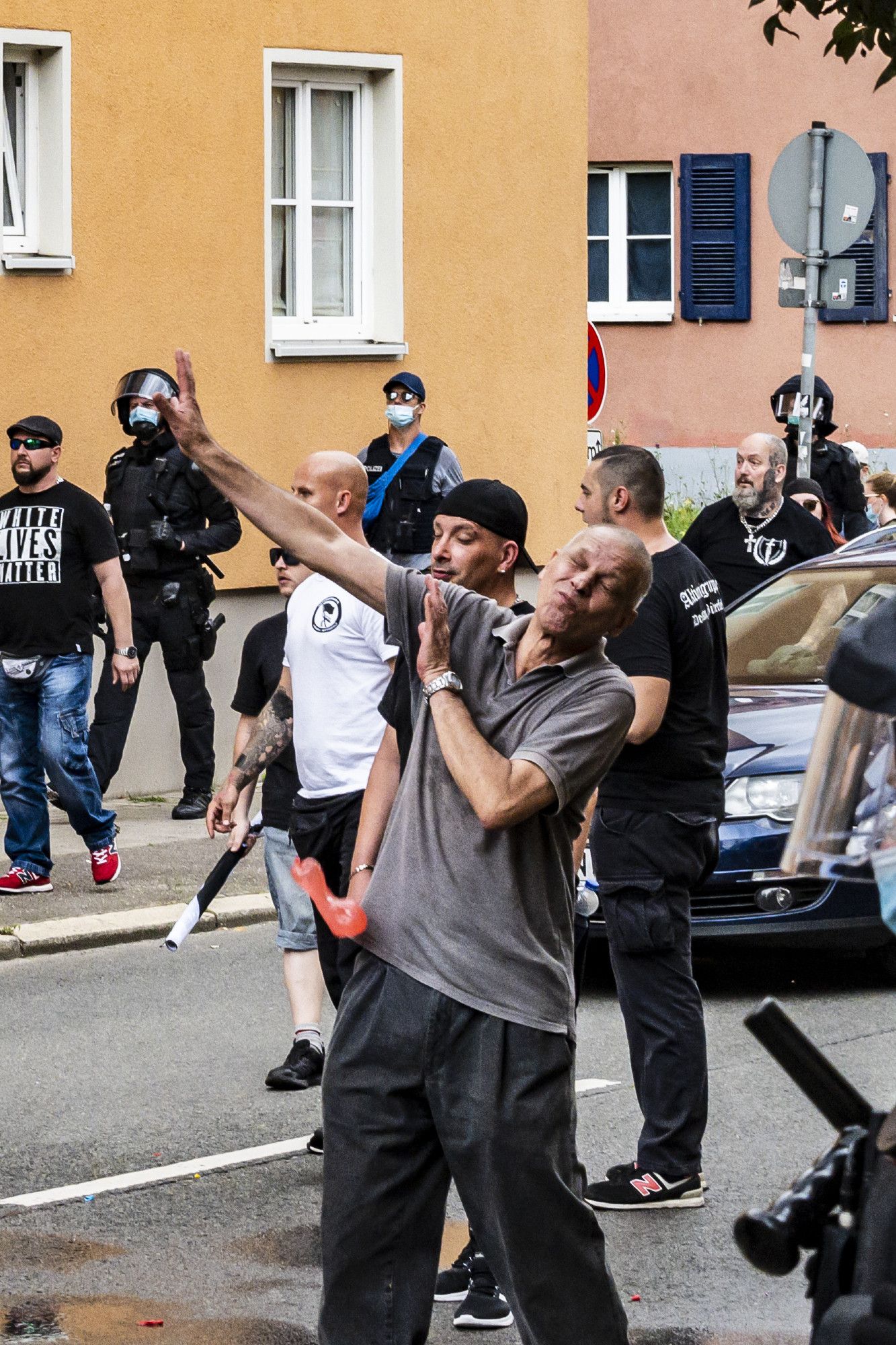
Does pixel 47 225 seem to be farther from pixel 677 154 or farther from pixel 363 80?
pixel 677 154

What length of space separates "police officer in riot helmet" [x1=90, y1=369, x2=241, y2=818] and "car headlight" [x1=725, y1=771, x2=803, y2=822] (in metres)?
4.44

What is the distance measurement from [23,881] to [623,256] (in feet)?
52.5

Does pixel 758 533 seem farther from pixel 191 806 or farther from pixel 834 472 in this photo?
pixel 191 806

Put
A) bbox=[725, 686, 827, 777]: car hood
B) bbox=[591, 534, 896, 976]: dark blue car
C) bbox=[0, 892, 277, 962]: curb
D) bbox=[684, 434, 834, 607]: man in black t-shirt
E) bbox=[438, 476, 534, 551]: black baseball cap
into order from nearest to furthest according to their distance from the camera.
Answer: bbox=[438, 476, 534, 551]: black baseball cap
bbox=[591, 534, 896, 976]: dark blue car
bbox=[725, 686, 827, 777]: car hood
bbox=[0, 892, 277, 962]: curb
bbox=[684, 434, 834, 607]: man in black t-shirt

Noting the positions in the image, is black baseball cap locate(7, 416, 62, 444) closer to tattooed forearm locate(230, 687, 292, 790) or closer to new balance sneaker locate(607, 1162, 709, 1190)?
tattooed forearm locate(230, 687, 292, 790)

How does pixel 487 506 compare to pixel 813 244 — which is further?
pixel 813 244

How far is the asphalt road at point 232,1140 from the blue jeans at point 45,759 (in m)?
0.96

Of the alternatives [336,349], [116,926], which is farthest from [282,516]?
[336,349]

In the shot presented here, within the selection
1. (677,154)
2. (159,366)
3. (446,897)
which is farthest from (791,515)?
(677,154)

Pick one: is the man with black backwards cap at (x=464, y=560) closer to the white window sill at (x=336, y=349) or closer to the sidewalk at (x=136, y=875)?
the sidewalk at (x=136, y=875)

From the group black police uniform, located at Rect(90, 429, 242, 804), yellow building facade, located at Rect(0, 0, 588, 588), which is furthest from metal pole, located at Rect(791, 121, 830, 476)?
black police uniform, located at Rect(90, 429, 242, 804)

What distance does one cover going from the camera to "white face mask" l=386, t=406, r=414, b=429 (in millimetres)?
13367

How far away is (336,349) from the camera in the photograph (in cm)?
→ 1394

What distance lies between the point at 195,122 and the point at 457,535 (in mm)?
9030
